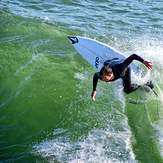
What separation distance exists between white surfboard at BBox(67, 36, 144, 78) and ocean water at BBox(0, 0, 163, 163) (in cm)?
35

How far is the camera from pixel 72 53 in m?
7.28

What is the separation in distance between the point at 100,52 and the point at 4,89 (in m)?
3.31

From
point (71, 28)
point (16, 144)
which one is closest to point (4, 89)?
point (16, 144)

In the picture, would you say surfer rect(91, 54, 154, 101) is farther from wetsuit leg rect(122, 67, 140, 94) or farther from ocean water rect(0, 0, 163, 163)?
ocean water rect(0, 0, 163, 163)

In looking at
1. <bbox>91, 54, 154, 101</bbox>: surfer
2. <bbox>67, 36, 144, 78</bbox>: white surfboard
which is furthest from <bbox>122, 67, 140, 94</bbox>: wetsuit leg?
<bbox>67, 36, 144, 78</bbox>: white surfboard

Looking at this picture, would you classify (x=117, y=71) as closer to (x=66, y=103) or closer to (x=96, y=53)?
(x=66, y=103)

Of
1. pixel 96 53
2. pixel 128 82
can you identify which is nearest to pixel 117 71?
pixel 128 82

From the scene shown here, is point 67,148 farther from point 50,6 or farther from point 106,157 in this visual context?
point 50,6

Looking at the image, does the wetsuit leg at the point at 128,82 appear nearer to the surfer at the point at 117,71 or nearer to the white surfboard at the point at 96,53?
the surfer at the point at 117,71

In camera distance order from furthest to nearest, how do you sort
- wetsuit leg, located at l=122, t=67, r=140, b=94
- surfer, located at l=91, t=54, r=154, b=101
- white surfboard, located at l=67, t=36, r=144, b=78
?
white surfboard, located at l=67, t=36, r=144, b=78
wetsuit leg, located at l=122, t=67, r=140, b=94
surfer, located at l=91, t=54, r=154, b=101

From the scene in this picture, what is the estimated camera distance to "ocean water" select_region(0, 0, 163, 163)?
3715mm

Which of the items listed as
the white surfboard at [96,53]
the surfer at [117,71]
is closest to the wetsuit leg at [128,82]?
the surfer at [117,71]

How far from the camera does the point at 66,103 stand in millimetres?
4902

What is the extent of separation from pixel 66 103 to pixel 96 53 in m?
2.23
